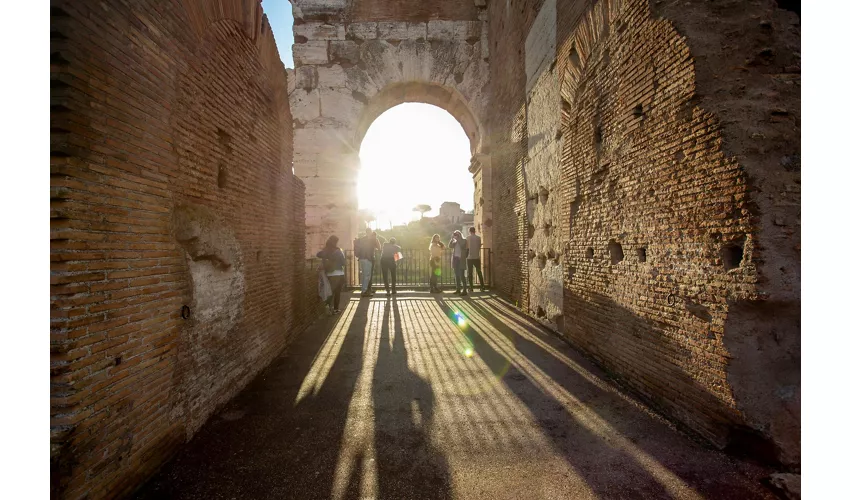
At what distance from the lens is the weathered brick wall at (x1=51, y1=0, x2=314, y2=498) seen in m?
1.83

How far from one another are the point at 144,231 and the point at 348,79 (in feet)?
33.9

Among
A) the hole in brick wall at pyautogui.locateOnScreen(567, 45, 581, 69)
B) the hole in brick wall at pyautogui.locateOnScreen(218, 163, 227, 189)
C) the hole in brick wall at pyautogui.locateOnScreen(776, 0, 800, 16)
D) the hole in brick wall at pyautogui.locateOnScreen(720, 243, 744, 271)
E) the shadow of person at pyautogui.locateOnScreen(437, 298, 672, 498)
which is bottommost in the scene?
the shadow of person at pyautogui.locateOnScreen(437, 298, 672, 498)

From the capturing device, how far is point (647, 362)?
3.46 meters

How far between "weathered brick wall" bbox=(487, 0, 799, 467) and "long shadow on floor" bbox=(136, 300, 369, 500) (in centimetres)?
275

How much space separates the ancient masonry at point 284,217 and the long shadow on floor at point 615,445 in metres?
0.31

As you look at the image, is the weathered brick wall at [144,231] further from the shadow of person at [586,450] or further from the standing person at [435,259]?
the standing person at [435,259]

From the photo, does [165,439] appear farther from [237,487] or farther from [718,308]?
[718,308]

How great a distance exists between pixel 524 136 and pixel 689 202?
4.92 metres

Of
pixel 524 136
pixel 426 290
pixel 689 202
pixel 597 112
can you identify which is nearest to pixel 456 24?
pixel 524 136

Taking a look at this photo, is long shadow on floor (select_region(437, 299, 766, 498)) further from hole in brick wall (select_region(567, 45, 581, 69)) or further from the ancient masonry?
hole in brick wall (select_region(567, 45, 581, 69))

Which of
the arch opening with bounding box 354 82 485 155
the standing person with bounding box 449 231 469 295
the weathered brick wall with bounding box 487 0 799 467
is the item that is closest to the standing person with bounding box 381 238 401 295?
the standing person with bounding box 449 231 469 295

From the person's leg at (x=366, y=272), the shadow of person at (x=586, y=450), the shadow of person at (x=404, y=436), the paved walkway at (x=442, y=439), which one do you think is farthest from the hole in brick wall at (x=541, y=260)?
the person's leg at (x=366, y=272)

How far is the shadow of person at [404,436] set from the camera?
7.70 ft

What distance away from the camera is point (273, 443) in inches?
111
